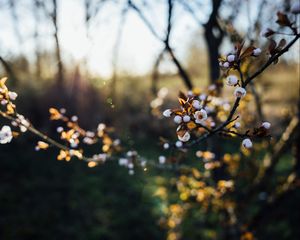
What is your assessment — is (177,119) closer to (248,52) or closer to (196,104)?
(196,104)

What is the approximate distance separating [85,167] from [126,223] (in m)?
2.37

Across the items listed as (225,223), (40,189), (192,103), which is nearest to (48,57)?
(40,189)

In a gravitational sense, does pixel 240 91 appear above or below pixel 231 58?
below

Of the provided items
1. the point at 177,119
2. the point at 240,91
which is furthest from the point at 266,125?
the point at 177,119

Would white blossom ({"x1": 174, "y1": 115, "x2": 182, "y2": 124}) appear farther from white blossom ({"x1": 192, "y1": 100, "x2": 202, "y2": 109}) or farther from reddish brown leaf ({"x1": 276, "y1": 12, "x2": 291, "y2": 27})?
reddish brown leaf ({"x1": 276, "y1": 12, "x2": 291, "y2": 27})

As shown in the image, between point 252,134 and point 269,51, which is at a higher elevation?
point 269,51

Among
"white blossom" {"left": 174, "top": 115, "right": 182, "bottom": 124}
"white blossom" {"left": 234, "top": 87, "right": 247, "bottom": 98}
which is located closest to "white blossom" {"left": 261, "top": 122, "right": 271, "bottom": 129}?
"white blossom" {"left": 234, "top": 87, "right": 247, "bottom": 98}

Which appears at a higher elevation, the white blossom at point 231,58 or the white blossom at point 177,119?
the white blossom at point 231,58

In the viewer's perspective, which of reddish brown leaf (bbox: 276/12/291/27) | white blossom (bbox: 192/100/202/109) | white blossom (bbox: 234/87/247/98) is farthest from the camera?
white blossom (bbox: 192/100/202/109)

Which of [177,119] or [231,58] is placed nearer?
[231,58]

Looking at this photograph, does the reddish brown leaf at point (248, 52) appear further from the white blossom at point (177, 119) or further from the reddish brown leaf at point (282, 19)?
the white blossom at point (177, 119)

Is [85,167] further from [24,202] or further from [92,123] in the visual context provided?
[92,123]

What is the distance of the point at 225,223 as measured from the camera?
12.5ft

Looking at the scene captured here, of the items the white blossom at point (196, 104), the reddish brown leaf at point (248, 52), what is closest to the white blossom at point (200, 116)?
the white blossom at point (196, 104)
